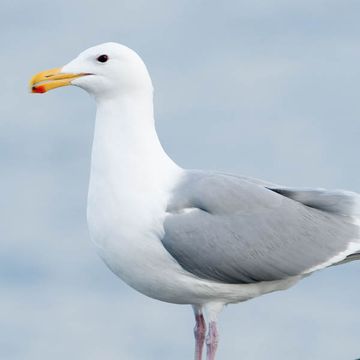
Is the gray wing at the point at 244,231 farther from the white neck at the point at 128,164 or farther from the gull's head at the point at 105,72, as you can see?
the gull's head at the point at 105,72

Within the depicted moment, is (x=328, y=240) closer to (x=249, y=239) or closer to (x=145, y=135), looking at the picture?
(x=249, y=239)

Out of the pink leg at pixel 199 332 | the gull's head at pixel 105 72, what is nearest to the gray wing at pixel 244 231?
the pink leg at pixel 199 332

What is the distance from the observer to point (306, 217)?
8938 millimetres

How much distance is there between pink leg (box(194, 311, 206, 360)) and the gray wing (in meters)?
0.57

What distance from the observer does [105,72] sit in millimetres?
8516

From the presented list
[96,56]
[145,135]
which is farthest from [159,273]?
[96,56]

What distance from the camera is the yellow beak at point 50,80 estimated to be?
8547mm

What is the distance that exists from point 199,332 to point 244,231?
35.8 inches

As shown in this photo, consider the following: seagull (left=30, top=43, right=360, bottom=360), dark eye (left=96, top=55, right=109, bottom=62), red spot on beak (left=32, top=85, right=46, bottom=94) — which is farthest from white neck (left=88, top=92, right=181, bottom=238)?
red spot on beak (left=32, top=85, right=46, bottom=94)

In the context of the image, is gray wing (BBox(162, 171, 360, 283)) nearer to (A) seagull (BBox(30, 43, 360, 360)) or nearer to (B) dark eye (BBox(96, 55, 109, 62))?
(A) seagull (BBox(30, 43, 360, 360))

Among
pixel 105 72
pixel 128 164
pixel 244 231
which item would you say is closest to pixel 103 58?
pixel 105 72

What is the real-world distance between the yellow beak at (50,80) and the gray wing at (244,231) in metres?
1.15

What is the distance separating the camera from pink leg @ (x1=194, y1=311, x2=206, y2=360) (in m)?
8.97

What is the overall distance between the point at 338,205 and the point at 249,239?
A: 2.87 ft
